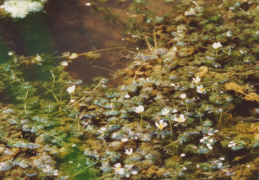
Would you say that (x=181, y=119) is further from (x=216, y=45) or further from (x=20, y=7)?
(x=20, y=7)

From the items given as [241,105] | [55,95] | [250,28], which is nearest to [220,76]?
[241,105]

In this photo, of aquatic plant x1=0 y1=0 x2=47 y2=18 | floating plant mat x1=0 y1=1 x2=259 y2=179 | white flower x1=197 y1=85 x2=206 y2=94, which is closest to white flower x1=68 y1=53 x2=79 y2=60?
floating plant mat x1=0 y1=1 x2=259 y2=179

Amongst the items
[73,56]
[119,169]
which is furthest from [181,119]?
[73,56]

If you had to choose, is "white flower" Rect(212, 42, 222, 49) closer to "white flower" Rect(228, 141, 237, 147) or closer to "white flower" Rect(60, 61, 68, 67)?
"white flower" Rect(228, 141, 237, 147)

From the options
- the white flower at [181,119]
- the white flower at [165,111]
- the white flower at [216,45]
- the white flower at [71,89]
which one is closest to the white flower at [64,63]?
the white flower at [71,89]

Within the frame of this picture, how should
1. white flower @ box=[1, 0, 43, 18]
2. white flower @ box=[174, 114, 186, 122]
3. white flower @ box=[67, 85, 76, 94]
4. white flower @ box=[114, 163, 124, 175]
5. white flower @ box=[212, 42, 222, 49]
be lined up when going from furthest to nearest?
white flower @ box=[1, 0, 43, 18]
white flower @ box=[212, 42, 222, 49]
white flower @ box=[67, 85, 76, 94]
white flower @ box=[174, 114, 186, 122]
white flower @ box=[114, 163, 124, 175]

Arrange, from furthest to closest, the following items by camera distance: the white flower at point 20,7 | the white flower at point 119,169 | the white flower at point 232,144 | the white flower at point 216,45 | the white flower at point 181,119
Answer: the white flower at point 20,7 → the white flower at point 216,45 → the white flower at point 181,119 → the white flower at point 232,144 → the white flower at point 119,169

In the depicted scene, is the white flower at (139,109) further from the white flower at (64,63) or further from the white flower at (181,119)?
the white flower at (64,63)

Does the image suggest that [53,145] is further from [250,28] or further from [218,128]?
[250,28]
